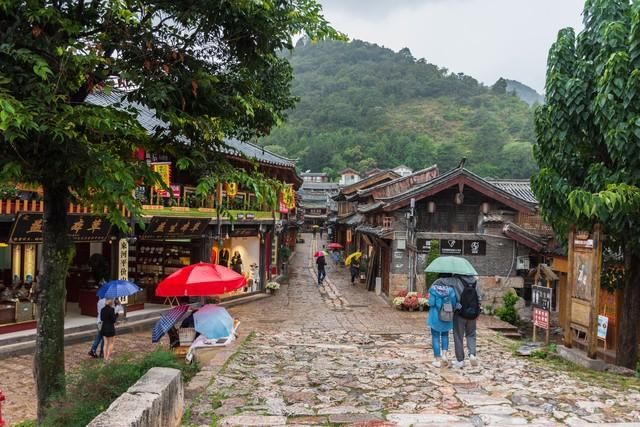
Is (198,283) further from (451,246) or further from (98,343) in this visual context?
(451,246)

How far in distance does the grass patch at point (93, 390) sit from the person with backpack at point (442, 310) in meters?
5.31

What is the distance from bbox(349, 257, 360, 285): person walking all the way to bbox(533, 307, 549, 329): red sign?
21200 millimetres

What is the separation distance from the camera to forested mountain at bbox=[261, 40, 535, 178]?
10973 cm

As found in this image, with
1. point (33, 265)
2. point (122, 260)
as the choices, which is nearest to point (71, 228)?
point (33, 265)

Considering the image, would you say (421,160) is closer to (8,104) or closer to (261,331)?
(261,331)

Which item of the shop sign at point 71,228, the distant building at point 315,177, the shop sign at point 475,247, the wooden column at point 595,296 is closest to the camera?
the wooden column at point 595,296

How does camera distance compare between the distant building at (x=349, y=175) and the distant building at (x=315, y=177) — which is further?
the distant building at (x=315, y=177)

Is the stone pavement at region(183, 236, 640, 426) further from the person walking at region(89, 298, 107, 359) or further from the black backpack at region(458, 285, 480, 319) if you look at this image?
the person walking at region(89, 298, 107, 359)

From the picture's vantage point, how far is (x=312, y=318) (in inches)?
866

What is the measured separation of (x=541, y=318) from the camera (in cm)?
1603

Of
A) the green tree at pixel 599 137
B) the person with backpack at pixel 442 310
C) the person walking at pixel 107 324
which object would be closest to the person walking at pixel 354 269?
the green tree at pixel 599 137

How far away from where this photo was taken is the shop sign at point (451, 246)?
26156 millimetres

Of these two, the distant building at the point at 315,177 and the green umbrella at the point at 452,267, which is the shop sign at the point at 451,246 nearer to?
the green umbrella at the point at 452,267

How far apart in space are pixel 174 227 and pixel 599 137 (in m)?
15.4
